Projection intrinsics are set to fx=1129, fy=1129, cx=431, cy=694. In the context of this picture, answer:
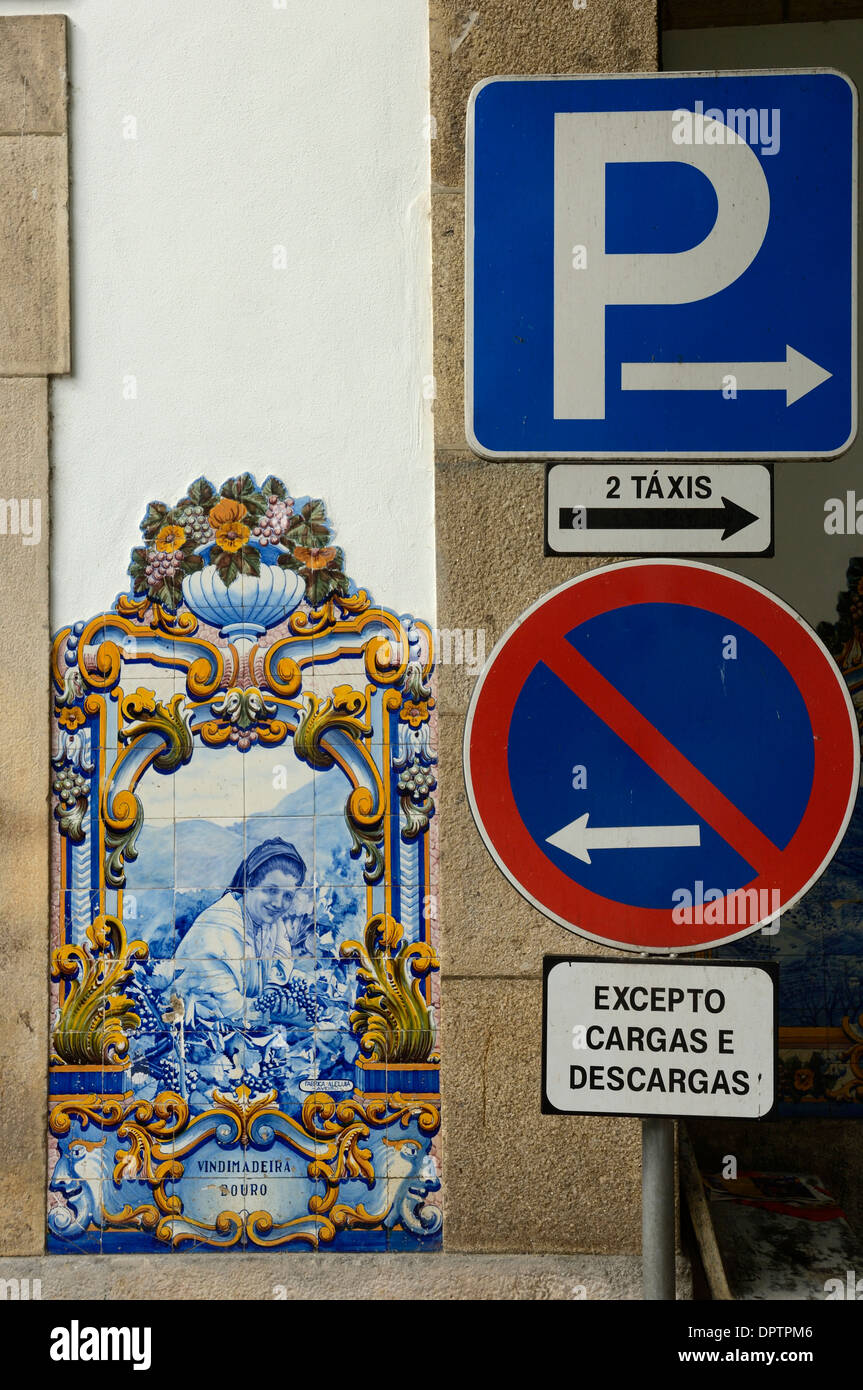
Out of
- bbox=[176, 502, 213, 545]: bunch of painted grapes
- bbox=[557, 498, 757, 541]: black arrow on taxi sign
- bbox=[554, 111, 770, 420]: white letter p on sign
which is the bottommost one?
bbox=[557, 498, 757, 541]: black arrow on taxi sign

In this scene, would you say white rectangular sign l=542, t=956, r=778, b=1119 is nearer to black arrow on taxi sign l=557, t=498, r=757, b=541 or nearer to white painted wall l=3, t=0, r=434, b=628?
black arrow on taxi sign l=557, t=498, r=757, b=541

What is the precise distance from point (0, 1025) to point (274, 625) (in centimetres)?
165

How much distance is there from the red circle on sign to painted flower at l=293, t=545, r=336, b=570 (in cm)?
223

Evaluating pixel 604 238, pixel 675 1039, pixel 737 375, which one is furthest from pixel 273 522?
Answer: pixel 675 1039

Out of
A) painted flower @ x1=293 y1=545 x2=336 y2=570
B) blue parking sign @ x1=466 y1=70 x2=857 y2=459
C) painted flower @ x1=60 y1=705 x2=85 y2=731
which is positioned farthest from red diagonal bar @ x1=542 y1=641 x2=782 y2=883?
painted flower @ x1=60 y1=705 x2=85 y2=731

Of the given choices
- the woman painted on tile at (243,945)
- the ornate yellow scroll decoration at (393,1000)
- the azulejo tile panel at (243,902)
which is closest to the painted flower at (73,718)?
the azulejo tile panel at (243,902)

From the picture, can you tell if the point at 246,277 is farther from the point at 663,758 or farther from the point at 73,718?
the point at 663,758

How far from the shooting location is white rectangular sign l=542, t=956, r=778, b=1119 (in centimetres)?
169

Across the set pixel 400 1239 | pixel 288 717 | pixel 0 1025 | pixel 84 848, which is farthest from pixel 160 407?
pixel 400 1239

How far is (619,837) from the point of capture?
171 centimetres

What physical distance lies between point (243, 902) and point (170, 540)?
1.27 metres

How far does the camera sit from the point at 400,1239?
3760mm

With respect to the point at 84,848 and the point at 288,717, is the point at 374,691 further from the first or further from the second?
the point at 84,848

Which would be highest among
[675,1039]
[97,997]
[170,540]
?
[170,540]
